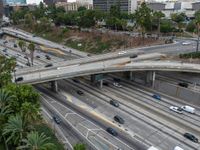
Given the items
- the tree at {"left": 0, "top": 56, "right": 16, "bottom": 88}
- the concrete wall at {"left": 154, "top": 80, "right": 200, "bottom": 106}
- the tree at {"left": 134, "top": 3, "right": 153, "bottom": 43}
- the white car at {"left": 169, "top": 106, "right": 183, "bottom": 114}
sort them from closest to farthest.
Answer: the tree at {"left": 0, "top": 56, "right": 16, "bottom": 88}
the white car at {"left": 169, "top": 106, "right": 183, "bottom": 114}
the concrete wall at {"left": 154, "top": 80, "right": 200, "bottom": 106}
the tree at {"left": 134, "top": 3, "right": 153, "bottom": 43}

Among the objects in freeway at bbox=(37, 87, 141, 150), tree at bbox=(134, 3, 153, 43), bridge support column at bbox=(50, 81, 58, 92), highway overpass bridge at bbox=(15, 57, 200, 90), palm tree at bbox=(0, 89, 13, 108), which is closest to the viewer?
palm tree at bbox=(0, 89, 13, 108)

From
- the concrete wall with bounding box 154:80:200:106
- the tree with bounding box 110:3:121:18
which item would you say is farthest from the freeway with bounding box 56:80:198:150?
the tree with bounding box 110:3:121:18

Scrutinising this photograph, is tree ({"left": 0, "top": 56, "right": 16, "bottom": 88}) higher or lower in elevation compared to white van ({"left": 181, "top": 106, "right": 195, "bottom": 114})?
higher

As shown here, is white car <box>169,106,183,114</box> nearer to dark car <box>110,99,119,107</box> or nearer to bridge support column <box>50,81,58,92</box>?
dark car <box>110,99,119,107</box>

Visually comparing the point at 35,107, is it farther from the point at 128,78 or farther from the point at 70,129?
the point at 128,78

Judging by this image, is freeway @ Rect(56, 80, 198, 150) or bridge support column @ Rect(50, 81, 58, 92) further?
bridge support column @ Rect(50, 81, 58, 92)

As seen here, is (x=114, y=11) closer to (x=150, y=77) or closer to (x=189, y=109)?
(x=150, y=77)

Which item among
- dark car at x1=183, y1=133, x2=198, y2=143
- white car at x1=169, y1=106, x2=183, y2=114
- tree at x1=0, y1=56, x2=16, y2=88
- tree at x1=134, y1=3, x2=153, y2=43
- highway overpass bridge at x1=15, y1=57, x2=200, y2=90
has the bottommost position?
dark car at x1=183, y1=133, x2=198, y2=143
